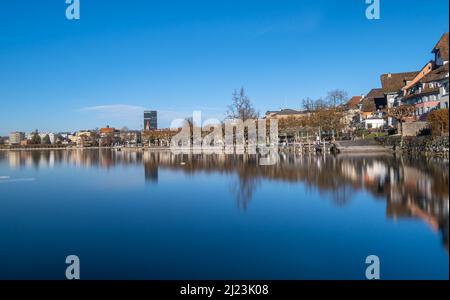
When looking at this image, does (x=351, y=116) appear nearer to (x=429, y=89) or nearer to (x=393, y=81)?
(x=393, y=81)

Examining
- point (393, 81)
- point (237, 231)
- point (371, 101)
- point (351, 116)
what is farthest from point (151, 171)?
point (351, 116)

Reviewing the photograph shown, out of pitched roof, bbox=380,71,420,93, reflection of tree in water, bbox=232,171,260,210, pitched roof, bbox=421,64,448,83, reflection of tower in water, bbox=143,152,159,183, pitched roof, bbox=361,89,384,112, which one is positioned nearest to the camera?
reflection of tree in water, bbox=232,171,260,210

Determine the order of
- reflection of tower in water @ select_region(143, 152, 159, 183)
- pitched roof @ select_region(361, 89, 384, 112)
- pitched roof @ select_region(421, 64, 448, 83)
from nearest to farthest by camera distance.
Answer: reflection of tower in water @ select_region(143, 152, 159, 183) < pitched roof @ select_region(421, 64, 448, 83) < pitched roof @ select_region(361, 89, 384, 112)

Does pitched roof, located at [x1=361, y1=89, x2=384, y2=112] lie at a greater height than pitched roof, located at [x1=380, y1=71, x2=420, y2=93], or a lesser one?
lesser

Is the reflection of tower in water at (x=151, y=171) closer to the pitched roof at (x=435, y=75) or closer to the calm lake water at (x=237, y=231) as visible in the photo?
the calm lake water at (x=237, y=231)

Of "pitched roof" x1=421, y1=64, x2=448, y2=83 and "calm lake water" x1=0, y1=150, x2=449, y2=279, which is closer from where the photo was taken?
"calm lake water" x1=0, y1=150, x2=449, y2=279

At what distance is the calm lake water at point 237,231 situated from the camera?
723 centimetres

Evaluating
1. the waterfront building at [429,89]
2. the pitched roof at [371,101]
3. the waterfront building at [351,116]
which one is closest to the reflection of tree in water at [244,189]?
the waterfront building at [429,89]

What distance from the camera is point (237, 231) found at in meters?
9.73

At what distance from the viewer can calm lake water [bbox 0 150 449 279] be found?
23.7 ft

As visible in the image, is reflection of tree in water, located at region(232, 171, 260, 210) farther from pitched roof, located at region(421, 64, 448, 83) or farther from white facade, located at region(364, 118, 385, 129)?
white facade, located at region(364, 118, 385, 129)

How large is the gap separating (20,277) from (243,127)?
4699cm

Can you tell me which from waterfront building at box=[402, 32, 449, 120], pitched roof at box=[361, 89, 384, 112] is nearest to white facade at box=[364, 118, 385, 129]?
pitched roof at box=[361, 89, 384, 112]
